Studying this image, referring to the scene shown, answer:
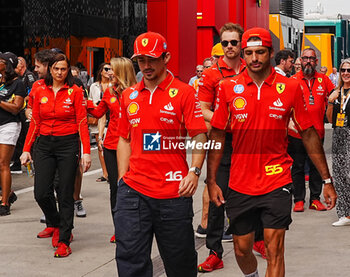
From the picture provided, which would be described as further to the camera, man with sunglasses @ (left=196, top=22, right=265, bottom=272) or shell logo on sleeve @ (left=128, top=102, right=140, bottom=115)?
man with sunglasses @ (left=196, top=22, right=265, bottom=272)

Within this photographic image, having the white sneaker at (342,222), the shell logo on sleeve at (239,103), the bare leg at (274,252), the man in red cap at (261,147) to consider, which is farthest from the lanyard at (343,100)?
the bare leg at (274,252)

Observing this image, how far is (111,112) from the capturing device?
811cm

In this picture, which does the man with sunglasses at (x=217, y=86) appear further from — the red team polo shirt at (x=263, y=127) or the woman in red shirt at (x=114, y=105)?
the red team polo shirt at (x=263, y=127)

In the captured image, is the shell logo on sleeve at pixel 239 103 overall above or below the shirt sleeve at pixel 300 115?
above

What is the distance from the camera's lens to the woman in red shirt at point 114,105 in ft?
25.8

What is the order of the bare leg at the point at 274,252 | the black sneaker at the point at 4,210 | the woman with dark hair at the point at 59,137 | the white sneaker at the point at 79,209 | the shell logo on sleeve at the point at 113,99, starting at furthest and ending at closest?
1. the black sneaker at the point at 4,210
2. the white sneaker at the point at 79,209
3. the shell logo on sleeve at the point at 113,99
4. the woman with dark hair at the point at 59,137
5. the bare leg at the point at 274,252

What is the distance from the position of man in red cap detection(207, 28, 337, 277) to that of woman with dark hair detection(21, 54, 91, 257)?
255 centimetres

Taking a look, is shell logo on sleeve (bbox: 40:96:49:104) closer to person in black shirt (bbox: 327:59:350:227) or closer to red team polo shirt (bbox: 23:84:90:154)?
red team polo shirt (bbox: 23:84:90:154)

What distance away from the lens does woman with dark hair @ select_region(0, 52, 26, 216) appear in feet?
32.4

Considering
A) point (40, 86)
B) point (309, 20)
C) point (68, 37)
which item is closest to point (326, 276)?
A: point (40, 86)

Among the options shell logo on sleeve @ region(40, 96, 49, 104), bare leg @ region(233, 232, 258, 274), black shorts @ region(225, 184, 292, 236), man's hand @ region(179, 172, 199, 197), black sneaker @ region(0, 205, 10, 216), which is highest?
shell logo on sleeve @ region(40, 96, 49, 104)

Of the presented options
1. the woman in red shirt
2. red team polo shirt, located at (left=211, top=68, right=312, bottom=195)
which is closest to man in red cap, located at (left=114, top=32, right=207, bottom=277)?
red team polo shirt, located at (left=211, top=68, right=312, bottom=195)

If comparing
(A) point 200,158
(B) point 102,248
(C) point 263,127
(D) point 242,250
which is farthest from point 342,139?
(A) point 200,158

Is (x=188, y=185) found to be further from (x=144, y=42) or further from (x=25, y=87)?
(x=25, y=87)
